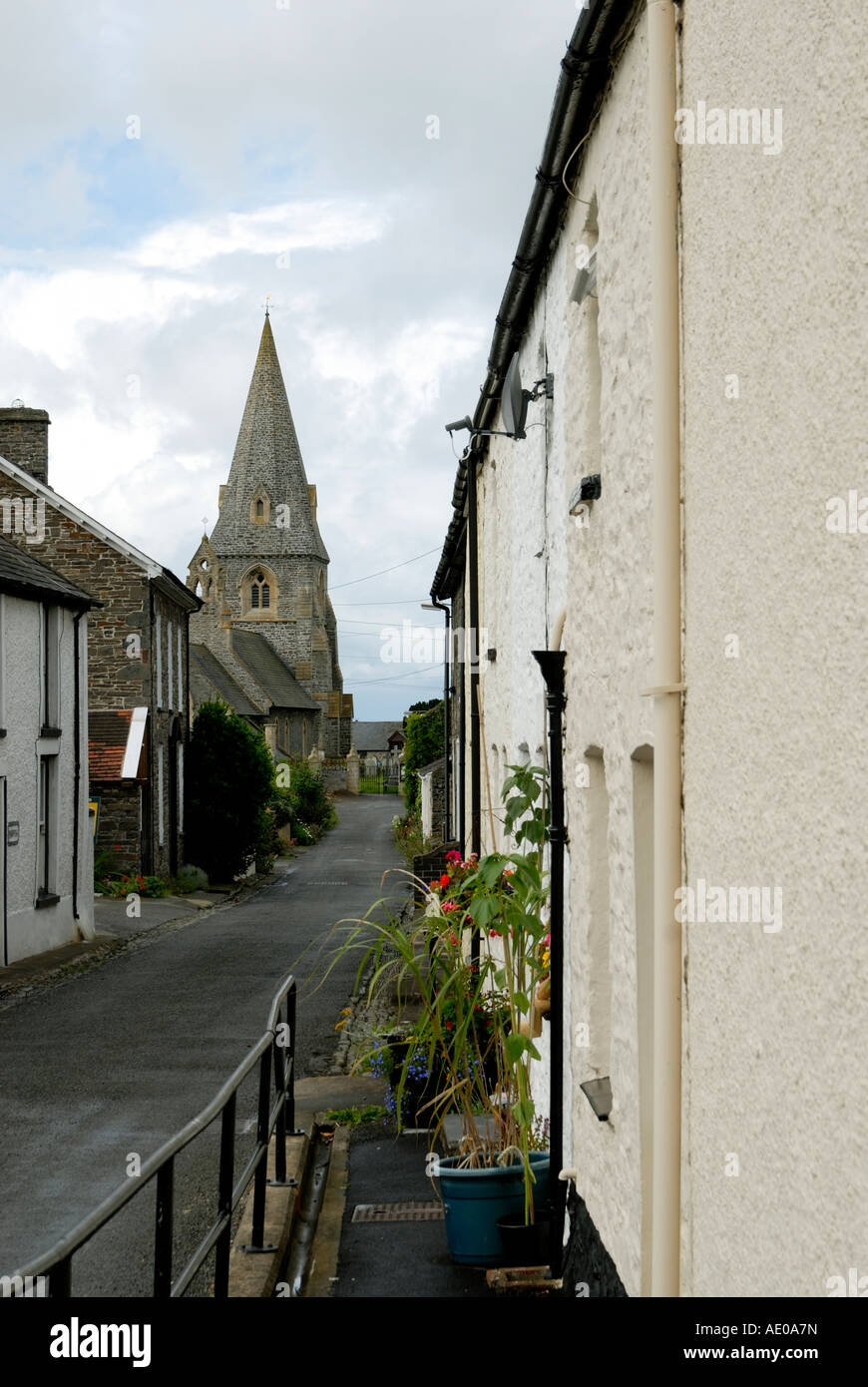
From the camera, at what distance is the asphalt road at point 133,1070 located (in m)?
6.94

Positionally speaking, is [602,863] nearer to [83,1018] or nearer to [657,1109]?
[657,1109]

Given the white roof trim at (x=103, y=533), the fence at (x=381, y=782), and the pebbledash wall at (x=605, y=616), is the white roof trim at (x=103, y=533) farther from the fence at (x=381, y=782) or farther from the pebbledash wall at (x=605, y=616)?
the fence at (x=381, y=782)

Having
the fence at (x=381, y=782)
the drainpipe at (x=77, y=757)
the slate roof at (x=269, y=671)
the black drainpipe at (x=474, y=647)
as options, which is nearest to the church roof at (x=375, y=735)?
the fence at (x=381, y=782)

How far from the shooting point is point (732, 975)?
329 centimetres

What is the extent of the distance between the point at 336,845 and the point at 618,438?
42.2m

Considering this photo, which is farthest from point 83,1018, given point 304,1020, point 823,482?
point 823,482

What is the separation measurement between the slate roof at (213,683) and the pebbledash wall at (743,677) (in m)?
50.5

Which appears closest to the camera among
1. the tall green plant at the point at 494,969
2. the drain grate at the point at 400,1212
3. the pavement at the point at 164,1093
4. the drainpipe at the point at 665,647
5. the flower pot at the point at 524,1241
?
the drainpipe at the point at 665,647

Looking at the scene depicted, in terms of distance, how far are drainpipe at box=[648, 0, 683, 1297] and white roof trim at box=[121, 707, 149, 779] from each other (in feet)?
77.7

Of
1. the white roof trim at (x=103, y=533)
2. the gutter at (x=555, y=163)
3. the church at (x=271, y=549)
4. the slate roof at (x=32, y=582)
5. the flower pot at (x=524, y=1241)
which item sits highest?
the church at (x=271, y=549)

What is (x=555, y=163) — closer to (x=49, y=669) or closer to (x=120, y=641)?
(x=49, y=669)

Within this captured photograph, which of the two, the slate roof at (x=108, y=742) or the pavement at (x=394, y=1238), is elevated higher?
the slate roof at (x=108, y=742)

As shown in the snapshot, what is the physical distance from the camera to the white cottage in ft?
58.0
